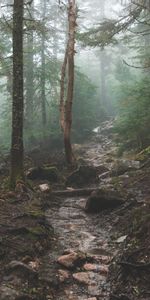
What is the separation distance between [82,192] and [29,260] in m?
6.18

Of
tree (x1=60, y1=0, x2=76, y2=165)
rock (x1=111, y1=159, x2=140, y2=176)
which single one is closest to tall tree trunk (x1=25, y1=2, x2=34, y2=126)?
tree (x1=60, y1=0, x2=76, y2=165)

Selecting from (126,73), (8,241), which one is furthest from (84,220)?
(126,73)

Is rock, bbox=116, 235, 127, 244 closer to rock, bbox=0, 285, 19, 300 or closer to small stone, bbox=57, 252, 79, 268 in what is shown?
small stone, bbox=57, 252, 79, 268

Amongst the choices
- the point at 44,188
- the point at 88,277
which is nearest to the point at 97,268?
the point at 88,277

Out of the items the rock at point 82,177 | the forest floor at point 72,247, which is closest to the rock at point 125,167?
the rock at point 82,177

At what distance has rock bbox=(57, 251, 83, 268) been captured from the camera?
21.5 ft

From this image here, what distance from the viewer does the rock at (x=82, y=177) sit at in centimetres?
1424

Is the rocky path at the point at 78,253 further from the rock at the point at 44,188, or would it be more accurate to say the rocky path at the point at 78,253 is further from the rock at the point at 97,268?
the rock at the point at 44,188

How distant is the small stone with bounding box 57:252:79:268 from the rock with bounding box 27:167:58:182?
302 inches

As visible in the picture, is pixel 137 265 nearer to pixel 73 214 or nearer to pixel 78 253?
pixel 78 253

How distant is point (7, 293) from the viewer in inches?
203

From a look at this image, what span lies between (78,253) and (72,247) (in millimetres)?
609

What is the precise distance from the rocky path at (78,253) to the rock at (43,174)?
3040 millimetres

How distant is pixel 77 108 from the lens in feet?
86.5
